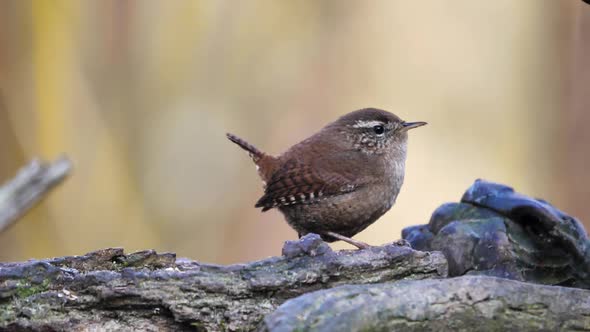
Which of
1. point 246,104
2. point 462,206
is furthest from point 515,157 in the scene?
point 462,206

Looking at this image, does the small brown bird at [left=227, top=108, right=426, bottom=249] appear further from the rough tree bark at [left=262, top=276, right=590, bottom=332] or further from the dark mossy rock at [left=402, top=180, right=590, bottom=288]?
the rough tree bark at [left=262, top=276, right=590, bottom=332]

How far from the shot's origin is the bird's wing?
129 inches

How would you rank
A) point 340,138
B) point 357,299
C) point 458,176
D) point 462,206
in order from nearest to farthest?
point 357,299 → point 462,206 → point 340,138 → point 458,176

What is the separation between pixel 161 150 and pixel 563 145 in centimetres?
278

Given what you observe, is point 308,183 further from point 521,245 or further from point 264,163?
point 521,245

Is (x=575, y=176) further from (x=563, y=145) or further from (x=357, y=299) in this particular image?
(x=357, y=299)

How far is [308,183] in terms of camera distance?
3344mm

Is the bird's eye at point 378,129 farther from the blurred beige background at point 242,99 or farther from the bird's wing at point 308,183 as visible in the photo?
the blurred beige background at point 242,99

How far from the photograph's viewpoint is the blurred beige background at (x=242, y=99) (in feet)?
18.6

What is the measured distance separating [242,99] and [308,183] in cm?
271

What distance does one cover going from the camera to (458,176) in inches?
216

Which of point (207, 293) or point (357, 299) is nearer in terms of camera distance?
point (357, 299)

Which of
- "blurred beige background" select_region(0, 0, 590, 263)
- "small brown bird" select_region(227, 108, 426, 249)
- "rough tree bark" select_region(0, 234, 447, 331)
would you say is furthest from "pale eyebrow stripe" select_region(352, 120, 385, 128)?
"blurred beige background" select_region(0, 0, 590, 263)

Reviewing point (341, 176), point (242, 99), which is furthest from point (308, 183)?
point (242, 99)
